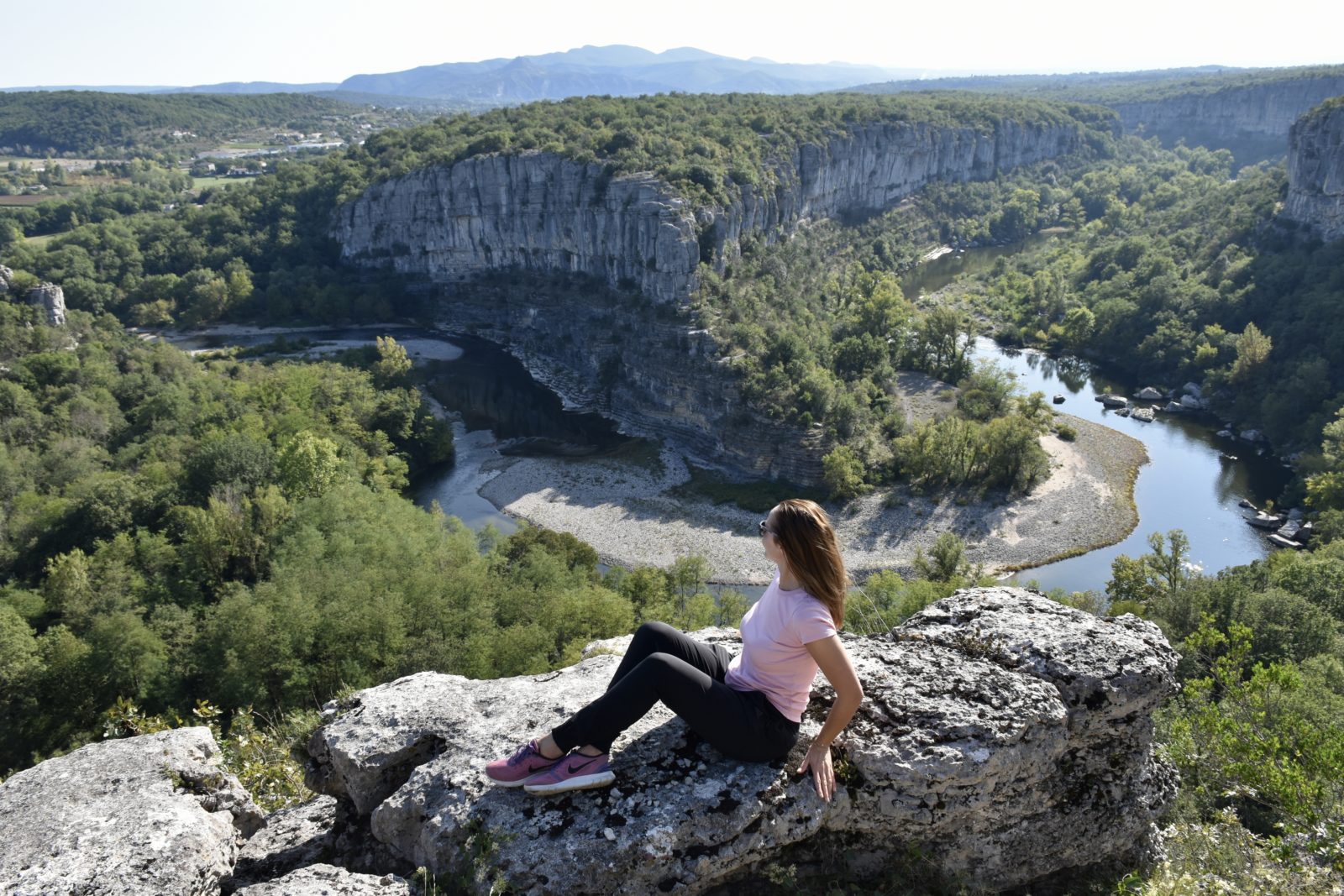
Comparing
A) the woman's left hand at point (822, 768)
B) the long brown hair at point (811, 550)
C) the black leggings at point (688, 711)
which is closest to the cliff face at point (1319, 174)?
the long brown hair at point (811, 550)

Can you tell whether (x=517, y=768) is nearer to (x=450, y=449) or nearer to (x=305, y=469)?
(x=305, y=469)

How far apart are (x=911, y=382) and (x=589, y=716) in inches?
2223

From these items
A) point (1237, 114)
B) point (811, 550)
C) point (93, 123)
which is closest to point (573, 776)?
point (811, 550)

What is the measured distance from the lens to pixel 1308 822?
23.8ft

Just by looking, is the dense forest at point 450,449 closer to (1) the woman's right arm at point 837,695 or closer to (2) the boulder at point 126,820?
(1) the woman's right arm at point 837,695

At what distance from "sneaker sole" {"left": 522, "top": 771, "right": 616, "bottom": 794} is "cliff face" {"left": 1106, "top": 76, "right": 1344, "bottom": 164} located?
15042cm

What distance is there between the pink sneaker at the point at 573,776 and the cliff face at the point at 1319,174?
79208 mm

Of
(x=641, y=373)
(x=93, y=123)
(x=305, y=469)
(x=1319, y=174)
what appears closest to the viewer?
(x=305, y=469)

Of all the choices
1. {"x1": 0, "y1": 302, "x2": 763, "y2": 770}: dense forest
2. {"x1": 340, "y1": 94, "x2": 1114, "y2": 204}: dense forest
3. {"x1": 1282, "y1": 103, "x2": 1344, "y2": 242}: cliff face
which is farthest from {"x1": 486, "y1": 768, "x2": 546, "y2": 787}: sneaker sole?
{"x1": 1282, "y1": 103, "x2": 1344, "y2": 242}: cliff face

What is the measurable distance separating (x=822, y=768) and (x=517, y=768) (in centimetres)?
243

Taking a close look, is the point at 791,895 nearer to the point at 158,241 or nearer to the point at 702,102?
the point at 702,102

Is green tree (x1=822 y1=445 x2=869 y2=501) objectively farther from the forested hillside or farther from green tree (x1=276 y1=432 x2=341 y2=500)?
green tree (x1=276 y1=432 x2=341 y2=500)

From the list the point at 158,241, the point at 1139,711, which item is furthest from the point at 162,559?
the point at 158,241

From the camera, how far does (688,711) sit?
598cm
